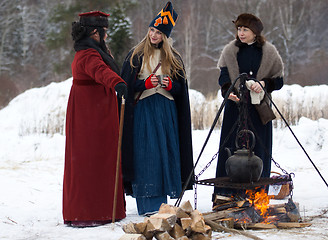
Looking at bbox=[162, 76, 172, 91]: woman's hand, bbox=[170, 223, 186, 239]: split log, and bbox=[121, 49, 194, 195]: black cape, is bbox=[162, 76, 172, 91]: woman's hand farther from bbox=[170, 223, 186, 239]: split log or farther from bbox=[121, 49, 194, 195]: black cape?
bbox=[170, 223, 186, 239]: split log

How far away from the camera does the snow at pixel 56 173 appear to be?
414cm

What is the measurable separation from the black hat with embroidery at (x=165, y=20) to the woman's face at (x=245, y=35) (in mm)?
748

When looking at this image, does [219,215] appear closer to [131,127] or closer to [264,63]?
[131,127]

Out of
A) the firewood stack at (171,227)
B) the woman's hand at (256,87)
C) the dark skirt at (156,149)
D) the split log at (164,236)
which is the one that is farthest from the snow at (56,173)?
the woman's hand at (256,87)

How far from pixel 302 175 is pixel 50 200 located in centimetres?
384

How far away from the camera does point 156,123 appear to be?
191 inches

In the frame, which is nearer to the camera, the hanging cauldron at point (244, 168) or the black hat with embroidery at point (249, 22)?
the hanging cauldron at point (244, 168)

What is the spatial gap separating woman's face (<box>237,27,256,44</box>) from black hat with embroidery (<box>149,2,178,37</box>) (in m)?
0.75

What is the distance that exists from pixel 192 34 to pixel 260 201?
26.9 meters

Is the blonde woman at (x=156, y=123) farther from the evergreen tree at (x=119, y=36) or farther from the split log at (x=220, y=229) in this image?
the evergreen tree at (x=119, y=36)

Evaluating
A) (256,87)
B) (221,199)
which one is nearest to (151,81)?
(256,87)

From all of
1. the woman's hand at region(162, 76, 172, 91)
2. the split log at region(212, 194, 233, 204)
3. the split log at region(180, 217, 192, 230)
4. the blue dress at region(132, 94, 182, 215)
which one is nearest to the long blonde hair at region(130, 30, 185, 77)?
the woman's hand at region(162, 76, 172, 91)

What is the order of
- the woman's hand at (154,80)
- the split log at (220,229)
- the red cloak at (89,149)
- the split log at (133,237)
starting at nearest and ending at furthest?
the split log at (133,237)
the split log at (220,229)
the red cloak at (89,149)
the woman's hand at (154,80)

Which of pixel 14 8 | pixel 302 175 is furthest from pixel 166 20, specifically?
pixel 14 8
